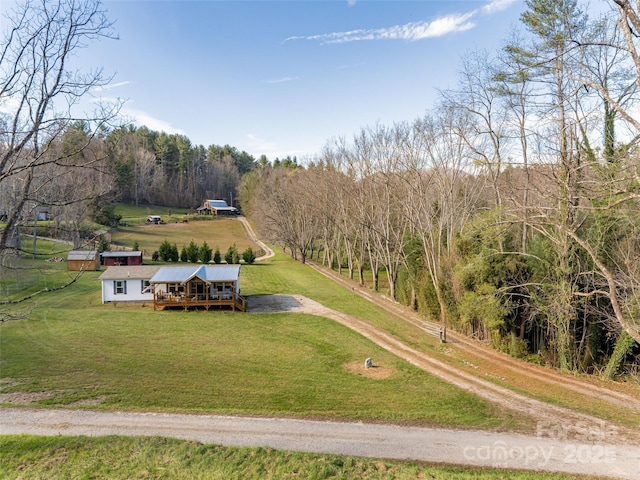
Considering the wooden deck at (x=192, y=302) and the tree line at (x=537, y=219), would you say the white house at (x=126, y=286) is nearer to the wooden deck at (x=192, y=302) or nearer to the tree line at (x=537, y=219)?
the wooden deck at (x=192, y=302)

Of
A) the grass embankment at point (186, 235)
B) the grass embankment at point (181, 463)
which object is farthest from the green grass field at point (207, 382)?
the grass embankment at point (186, 235)

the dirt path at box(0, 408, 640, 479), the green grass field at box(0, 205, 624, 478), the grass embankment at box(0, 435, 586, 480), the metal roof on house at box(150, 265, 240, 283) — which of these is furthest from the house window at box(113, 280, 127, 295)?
the grass embankment at box(0, 435, 586, 480)

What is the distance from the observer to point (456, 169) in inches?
829

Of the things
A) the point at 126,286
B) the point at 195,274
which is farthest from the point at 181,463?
the point at 126,286

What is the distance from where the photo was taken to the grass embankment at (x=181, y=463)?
675 centimetres

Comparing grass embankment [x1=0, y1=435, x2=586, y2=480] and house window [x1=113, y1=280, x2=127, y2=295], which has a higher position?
house window [x1=113, y1=280, x2=127, y2=295]

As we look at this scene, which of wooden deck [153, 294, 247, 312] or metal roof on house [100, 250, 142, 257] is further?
metal roof on house [100, 250, 142, 257]

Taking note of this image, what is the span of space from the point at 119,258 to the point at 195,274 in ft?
58.7

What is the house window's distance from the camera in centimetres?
2380

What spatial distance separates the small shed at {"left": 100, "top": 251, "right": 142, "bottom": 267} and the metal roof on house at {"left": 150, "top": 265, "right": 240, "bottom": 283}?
12.9m

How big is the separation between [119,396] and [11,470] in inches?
161

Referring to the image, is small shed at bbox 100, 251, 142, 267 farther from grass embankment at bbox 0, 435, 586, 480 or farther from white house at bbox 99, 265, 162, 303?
grass embankment at bbox 0, 435, 586, 480

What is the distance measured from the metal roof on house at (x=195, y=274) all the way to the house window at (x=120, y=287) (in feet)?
6.83

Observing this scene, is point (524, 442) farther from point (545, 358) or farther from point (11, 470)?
point (11, 470)
